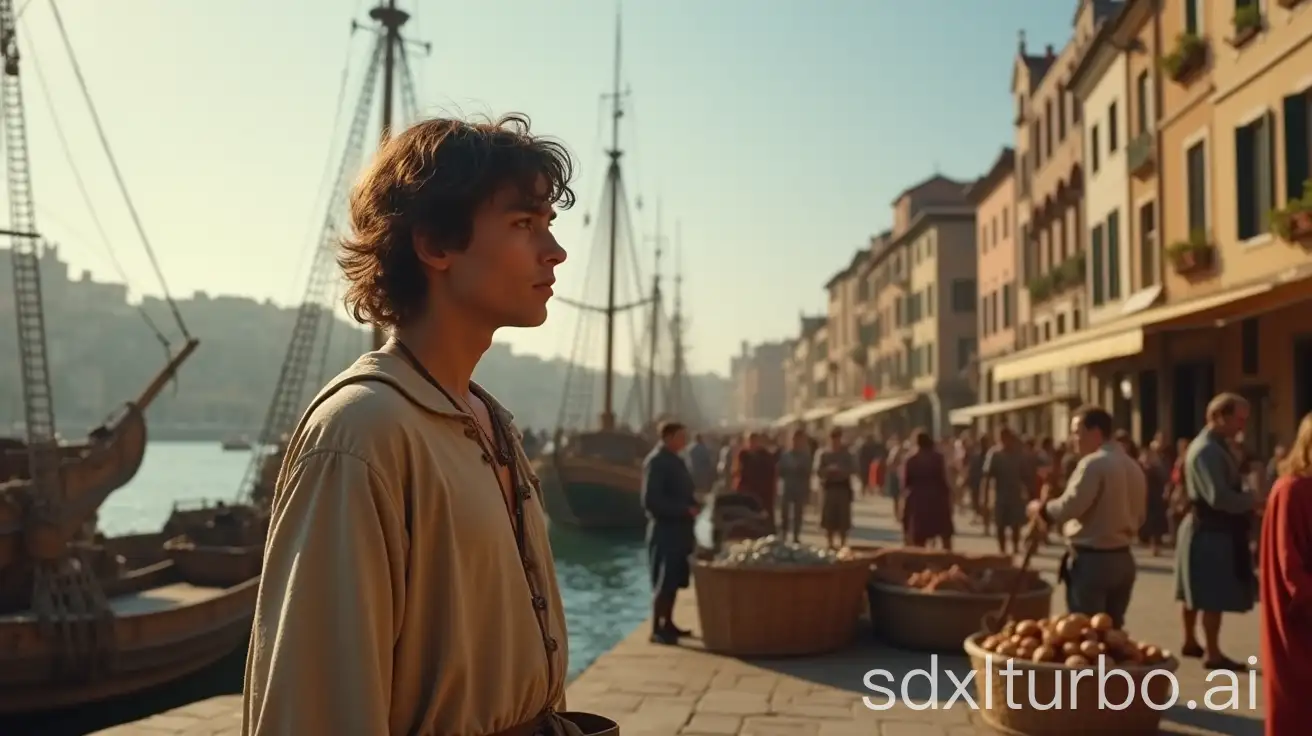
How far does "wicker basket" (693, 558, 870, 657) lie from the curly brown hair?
284 inches

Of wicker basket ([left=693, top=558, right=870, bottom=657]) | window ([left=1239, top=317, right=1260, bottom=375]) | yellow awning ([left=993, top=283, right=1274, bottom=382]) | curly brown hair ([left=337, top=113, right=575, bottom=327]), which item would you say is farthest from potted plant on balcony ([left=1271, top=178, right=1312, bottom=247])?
curly brown hair ([left=337, top=113, right=575, bottom=327])

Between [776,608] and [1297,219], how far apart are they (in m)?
9.25

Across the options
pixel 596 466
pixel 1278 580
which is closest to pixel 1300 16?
pixel 1278 580

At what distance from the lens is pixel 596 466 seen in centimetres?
3288

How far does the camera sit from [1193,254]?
59.5 feet

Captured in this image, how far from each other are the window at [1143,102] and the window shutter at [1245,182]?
15.4 feet

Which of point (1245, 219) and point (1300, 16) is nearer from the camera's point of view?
point (1300, 16)

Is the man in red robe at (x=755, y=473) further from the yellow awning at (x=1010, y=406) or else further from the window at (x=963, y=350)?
the window at (x=963, y=350)

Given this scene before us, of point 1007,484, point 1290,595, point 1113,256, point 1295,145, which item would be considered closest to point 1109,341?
point 1007,484

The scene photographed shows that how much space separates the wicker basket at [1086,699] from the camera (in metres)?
6.05

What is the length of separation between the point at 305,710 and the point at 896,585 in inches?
334

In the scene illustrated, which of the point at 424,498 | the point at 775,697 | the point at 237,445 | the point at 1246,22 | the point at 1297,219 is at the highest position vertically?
the point at 1246,22

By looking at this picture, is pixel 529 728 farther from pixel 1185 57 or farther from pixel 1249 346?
pixel 1185 57

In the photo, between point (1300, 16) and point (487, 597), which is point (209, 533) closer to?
point (1300, 16)
